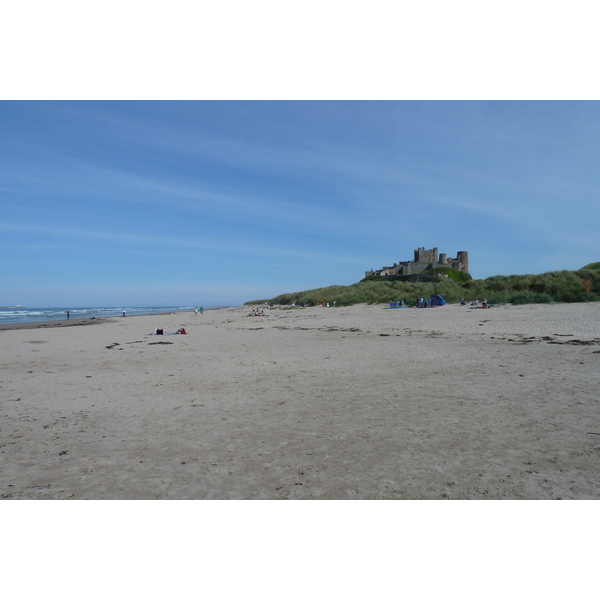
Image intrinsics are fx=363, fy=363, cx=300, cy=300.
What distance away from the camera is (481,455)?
3674 millimetres

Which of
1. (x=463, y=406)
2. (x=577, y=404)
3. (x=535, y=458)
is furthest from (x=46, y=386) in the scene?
(x=577, y=404)

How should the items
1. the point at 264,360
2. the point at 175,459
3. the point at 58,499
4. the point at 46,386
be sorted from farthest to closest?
the point at 264,360 < the point at 46,386 < the point at 175,459 < the point at 58,499

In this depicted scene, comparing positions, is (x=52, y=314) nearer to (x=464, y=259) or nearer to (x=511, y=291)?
(x=511, y=291)

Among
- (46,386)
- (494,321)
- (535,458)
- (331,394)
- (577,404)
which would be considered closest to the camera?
(535,458)

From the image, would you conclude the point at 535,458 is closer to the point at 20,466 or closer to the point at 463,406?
the point at 463,406

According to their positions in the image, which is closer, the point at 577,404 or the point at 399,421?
the point at 399,421

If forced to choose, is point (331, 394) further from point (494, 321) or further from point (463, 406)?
point (494, 321)

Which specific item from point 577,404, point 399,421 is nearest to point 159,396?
point 399,421

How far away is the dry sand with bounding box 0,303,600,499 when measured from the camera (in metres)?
3.21

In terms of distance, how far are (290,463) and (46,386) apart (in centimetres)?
596

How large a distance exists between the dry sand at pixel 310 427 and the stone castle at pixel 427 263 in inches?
2459

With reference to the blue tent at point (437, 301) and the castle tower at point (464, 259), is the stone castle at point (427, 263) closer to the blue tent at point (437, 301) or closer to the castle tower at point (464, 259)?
the castle tower at point (464, 259)

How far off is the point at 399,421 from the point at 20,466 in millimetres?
4261

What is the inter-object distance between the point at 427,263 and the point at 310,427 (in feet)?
228
